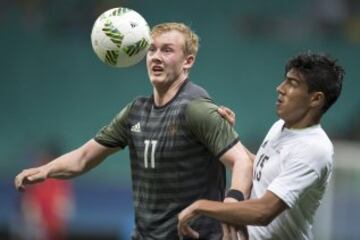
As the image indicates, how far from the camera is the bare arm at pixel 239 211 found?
5734 millimetres

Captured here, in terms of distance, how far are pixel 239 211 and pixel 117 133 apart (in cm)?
137

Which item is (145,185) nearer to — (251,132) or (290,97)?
(290,97)

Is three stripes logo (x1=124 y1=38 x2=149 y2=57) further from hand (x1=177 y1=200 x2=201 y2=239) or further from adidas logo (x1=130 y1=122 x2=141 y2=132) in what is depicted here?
hand (x1=177 y1=200 x2=201 y2=239)

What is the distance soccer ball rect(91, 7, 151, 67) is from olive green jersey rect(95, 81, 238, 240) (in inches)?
13.6

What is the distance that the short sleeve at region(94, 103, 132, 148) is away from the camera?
6.80 meters

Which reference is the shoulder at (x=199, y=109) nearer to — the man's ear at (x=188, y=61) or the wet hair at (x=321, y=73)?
the man's ear at (x=188, y=61)

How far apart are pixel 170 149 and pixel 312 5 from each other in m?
9.82

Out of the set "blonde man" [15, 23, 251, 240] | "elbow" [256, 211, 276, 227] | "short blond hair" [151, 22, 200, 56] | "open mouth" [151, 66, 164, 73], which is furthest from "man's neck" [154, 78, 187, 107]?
"elbow" [256, 211, 276, 227]

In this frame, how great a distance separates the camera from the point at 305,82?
5988 mm

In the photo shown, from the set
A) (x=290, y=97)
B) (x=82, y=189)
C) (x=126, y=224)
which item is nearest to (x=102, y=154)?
(x=290, y=97)

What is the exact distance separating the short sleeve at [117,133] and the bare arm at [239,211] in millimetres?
1198

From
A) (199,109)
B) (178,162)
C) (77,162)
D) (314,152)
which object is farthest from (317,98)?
(77,162)

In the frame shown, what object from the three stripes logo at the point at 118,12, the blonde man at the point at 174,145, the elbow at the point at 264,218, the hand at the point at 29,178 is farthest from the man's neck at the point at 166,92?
the elbow at the point at 264,218

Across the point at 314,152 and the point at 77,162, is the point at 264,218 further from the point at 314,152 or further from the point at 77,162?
the point at 77,162
